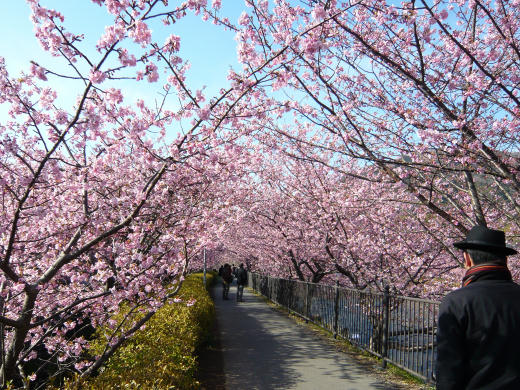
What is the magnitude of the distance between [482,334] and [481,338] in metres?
0.02

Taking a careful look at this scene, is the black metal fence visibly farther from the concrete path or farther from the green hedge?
the green hedge

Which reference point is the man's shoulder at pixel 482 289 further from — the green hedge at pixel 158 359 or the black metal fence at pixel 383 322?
the black metal fence at pixel 383 322

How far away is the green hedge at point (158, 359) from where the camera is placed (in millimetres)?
3764

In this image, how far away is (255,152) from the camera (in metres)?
9.45

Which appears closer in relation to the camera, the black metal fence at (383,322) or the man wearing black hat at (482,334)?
the man wearing black hat at (482,334)

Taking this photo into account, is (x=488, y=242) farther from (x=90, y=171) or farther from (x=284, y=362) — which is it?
(x=284, y=362)

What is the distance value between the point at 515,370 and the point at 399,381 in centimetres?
496

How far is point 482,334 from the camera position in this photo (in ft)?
6.95

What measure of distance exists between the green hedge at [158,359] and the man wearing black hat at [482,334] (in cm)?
262

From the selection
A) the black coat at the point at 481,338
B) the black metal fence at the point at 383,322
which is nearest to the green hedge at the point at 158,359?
the black coat at the point at 481,338

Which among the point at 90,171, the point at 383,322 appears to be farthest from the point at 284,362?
the point at 90,171

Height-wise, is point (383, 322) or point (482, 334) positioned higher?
point (482, 334)

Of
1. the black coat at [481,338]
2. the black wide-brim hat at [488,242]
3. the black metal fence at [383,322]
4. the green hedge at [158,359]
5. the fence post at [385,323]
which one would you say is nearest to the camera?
the black coat at [481,338]

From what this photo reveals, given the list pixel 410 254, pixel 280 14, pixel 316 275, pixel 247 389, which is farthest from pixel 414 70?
pixel 316 275
